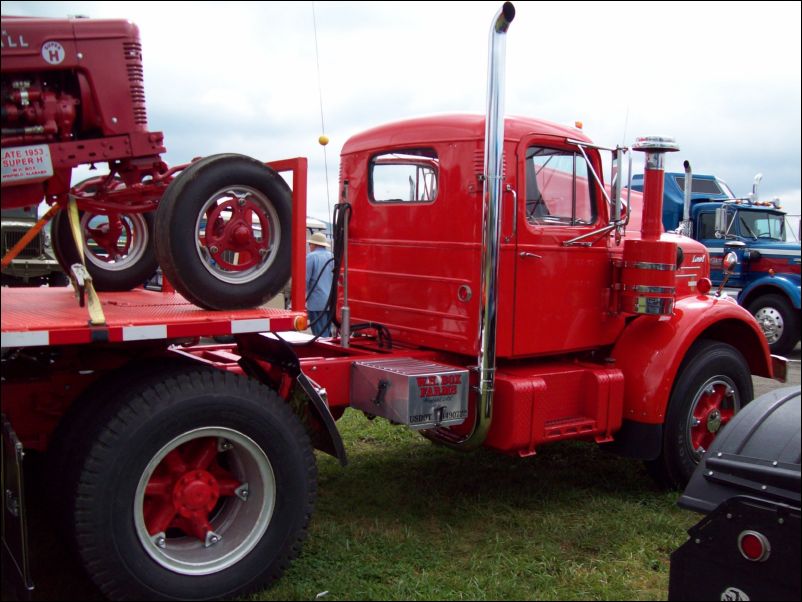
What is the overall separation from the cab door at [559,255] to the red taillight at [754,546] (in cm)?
194

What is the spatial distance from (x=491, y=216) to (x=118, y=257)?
217cm

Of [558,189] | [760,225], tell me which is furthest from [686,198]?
[760,225]

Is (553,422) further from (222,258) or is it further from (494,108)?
(222,258)

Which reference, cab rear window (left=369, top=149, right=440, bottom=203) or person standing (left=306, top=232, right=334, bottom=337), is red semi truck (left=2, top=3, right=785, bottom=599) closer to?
cab rear window (left=369, top=149, right=440, bottom=203)

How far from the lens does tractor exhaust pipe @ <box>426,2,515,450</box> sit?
4.00m

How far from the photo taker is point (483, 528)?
169 inches

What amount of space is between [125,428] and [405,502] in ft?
6.95

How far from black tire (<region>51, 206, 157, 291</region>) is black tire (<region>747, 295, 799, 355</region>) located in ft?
33.3

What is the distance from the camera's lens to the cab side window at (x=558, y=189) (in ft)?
14.7

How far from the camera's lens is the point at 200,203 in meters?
3.25

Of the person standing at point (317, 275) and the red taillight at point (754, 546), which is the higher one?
the person standing at point (317, 275)

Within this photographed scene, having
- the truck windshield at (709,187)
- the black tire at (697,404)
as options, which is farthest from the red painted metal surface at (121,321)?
the truck windshield at (709,187)

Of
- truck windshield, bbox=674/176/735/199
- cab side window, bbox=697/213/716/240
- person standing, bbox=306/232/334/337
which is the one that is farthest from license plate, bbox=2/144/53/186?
truck windshield, bbox=674/176/735/199

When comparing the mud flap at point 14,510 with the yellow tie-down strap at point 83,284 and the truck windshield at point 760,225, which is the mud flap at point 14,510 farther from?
the truck windshield at point 760,225
